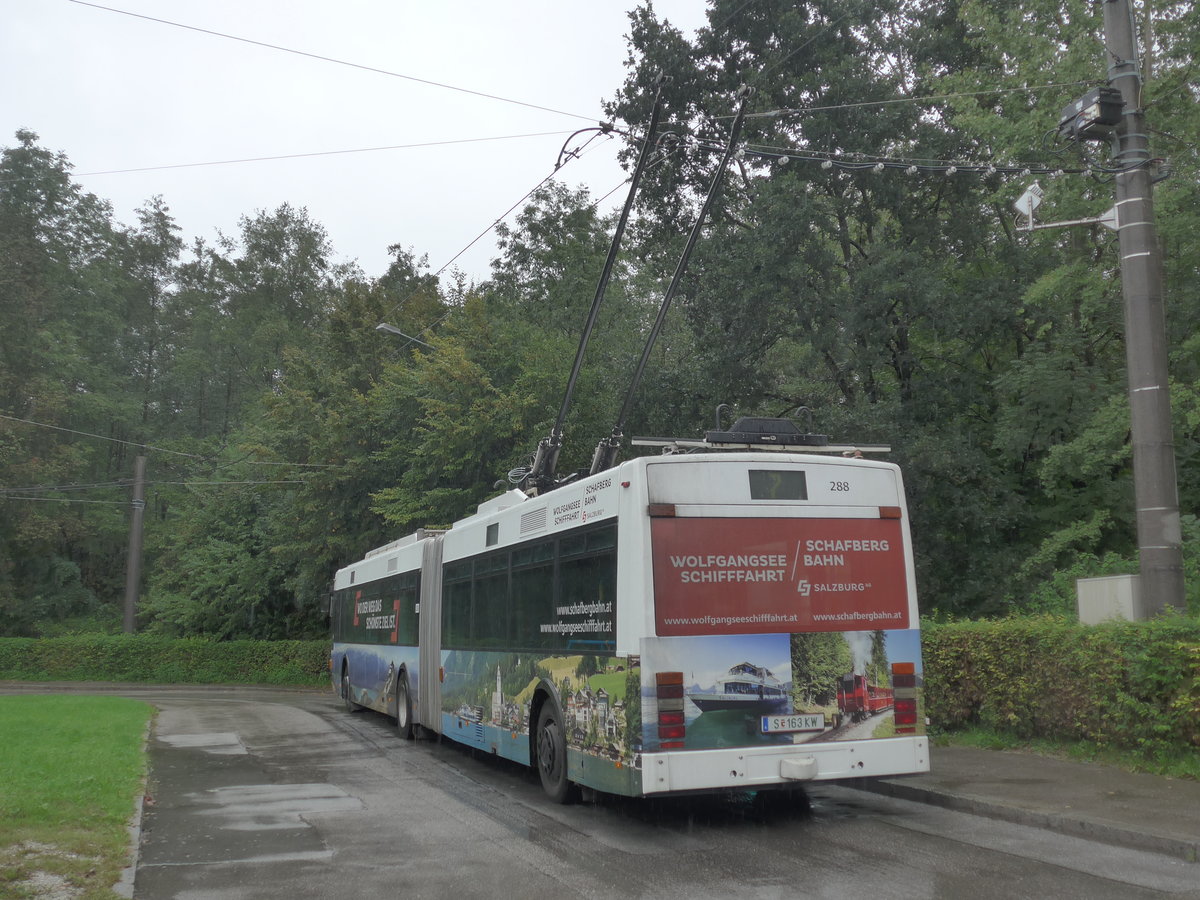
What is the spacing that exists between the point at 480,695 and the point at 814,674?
505 cm

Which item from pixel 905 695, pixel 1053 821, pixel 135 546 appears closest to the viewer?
pixel 1053 821

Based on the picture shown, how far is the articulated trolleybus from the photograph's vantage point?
328 inches

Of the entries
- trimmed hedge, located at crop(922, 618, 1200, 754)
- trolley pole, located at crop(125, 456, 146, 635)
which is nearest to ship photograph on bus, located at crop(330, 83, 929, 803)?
trimmed hedge, located at crop(922, 618, 1200, 754)

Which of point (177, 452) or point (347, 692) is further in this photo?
point (177, 452)

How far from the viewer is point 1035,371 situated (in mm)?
21016

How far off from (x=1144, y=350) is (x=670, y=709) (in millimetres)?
6403

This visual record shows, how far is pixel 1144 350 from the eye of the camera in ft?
36.7

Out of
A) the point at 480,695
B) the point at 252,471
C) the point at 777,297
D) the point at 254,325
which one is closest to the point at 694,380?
the point at 777,297

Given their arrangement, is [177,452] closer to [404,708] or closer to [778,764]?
[404,708]

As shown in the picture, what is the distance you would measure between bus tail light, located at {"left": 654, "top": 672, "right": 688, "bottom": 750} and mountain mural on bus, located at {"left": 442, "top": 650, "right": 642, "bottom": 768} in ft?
0.52

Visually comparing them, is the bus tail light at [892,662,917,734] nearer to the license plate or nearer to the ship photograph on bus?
the ship photograph on bus

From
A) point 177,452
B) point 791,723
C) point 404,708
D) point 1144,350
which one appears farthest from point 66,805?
point 177,452

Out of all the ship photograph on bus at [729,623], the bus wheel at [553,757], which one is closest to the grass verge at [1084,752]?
the ship photograph on bus at [729,623]

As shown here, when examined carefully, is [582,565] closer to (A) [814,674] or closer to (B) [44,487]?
(A) [814,674]
